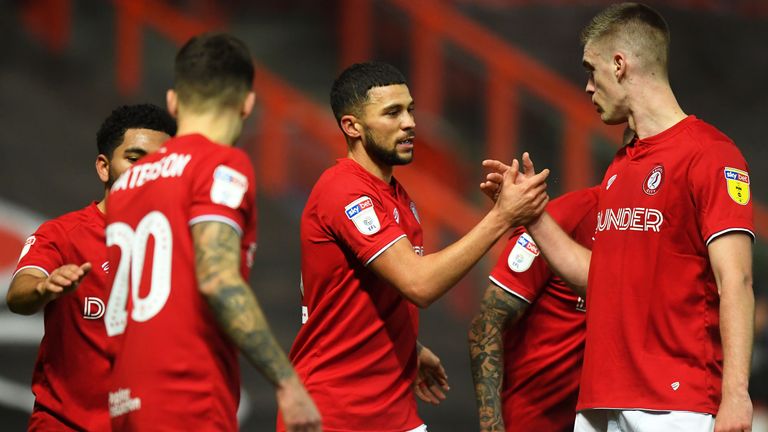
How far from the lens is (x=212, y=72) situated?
12.1 ft

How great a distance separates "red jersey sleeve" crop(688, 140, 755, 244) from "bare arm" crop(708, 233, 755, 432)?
0.05 meters

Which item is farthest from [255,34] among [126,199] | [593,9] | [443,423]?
[126,199]

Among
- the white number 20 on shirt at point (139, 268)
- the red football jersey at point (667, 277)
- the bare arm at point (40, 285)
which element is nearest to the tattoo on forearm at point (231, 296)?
the white number 20 on shirt at point (139, 268)

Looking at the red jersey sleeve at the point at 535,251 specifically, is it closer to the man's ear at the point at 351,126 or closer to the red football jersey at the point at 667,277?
the red football jersey at the point at 667,277

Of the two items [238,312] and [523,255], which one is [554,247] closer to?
[523,255]

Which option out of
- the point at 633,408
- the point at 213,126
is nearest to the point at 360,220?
the point at 213,126

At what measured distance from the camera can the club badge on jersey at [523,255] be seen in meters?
4.75

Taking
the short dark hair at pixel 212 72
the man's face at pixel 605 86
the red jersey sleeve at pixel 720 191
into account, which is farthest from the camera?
the man's face at pixel 605 86

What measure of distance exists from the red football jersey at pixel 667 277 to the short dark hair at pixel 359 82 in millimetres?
1106

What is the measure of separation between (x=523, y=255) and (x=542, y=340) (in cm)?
36

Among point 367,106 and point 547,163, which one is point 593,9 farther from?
point 367,106

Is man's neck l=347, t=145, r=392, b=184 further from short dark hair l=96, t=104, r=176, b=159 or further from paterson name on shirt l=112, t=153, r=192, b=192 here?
paterson name on shirt l=112, t=153, r=192, b=192

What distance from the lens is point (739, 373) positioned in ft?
12.5

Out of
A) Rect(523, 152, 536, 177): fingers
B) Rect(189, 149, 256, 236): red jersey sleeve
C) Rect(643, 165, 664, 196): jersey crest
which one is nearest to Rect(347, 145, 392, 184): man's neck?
Rect(523, 152, 536, 177): fingers
